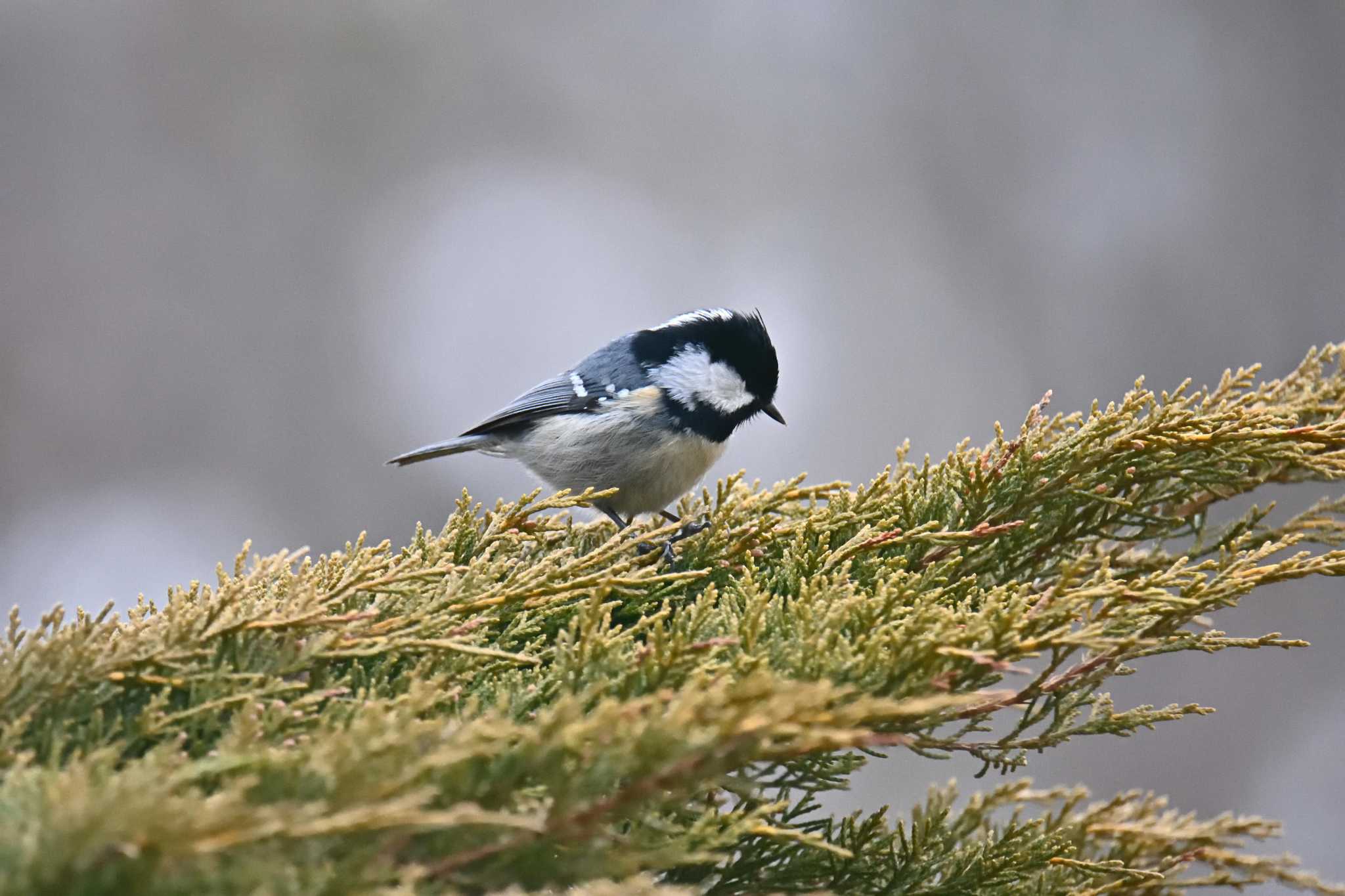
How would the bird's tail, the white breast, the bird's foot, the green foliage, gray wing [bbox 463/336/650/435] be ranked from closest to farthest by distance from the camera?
1. the green foliage
2. the bird's foot
3. the white breast
4. gray wing [bbox 463/336/650/435]
5. the bird's tail

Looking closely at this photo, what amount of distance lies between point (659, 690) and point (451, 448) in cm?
169

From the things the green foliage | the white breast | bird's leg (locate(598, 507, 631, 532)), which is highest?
the white breast

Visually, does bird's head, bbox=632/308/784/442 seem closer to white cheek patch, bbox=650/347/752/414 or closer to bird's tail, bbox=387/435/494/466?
white cheek patch, bbox=650/347/752/414

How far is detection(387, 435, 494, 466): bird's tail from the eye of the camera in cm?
248

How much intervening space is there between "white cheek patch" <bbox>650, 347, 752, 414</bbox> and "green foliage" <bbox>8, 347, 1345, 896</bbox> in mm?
623

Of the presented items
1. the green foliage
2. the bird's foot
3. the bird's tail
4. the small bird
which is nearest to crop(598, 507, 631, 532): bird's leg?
the small bird

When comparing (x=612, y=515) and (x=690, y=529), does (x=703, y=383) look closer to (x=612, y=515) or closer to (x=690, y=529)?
(x=612, y=515)

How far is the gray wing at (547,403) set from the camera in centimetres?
239

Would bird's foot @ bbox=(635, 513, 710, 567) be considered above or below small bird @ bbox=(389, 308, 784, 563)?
below

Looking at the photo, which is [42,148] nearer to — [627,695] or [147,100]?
[147,100]

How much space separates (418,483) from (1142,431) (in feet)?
12.2

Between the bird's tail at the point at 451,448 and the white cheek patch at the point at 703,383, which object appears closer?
the white cheek patch at the point at 703,383

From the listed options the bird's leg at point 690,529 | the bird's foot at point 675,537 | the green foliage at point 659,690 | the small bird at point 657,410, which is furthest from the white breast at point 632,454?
the green foliage at point 659,690

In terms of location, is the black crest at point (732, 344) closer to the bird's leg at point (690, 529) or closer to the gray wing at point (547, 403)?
the gray wing at point (547, 403)
